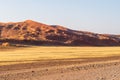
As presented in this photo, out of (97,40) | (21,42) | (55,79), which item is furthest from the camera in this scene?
(97,40)

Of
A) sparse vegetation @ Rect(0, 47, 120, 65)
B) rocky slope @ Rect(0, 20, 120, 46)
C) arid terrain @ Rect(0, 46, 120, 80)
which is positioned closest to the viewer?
arid terrain @ Rect(0, 46, 120, 80)

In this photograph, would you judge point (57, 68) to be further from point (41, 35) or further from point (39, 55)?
point (41, 35)

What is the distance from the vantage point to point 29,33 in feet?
270

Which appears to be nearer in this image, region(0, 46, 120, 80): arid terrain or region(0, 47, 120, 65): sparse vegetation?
region(0, 46, 120, 80): arid terrain

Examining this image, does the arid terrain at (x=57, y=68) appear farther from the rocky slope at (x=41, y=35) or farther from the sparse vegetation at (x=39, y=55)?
the rocky slope at (x=41, y=35)

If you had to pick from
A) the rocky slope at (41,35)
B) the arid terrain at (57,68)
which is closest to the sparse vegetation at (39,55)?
the arid terrain at (57,68)

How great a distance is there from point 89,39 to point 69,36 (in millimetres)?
5194

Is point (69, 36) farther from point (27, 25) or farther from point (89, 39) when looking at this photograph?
point (27, 25)

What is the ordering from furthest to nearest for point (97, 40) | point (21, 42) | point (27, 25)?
point (27, 25) < point (97, 40) < point (21, 42)

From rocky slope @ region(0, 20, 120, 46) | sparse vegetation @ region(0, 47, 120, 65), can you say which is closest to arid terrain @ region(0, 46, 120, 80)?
sparse vegetation @ region(0, 47, 120, 65)

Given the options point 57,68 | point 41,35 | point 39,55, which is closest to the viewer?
point 57,68

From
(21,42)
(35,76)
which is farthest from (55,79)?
(21,42)

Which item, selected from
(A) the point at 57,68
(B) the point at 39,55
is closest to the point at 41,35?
(B) the point at 39,55

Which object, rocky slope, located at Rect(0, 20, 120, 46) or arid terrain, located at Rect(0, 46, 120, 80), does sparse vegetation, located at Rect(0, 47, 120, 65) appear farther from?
rocky slope, located at Rect(0, 20, 120, 46)
